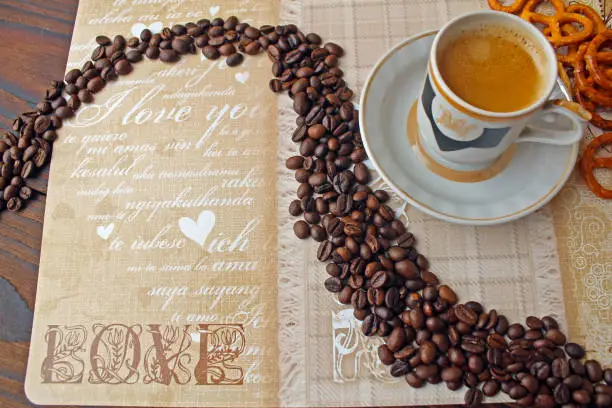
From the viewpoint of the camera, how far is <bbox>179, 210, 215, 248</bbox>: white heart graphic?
35.1 inches

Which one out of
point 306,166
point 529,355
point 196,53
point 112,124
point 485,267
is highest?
point 196,53

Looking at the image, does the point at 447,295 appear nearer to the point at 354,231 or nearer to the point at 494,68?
the point at 354,231

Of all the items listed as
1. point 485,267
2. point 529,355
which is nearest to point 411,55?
point 485,267

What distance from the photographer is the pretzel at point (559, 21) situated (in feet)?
2.93

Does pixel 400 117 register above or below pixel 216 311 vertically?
above

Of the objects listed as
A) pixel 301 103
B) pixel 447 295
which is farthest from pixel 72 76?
pixel 447 295

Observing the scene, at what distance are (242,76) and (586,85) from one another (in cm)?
60

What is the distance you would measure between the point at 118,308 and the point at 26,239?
222mm

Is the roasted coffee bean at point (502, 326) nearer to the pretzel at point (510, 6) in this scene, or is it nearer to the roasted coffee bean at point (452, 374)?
the roasted coffee bean at point (452, 374)

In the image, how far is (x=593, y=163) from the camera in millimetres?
861

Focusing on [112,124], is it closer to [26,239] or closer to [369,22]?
[26,239]

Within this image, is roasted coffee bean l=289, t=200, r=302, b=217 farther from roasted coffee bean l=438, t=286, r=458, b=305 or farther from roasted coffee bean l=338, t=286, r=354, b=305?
roasted coffee bean l=438, t=286, r=458, b=305

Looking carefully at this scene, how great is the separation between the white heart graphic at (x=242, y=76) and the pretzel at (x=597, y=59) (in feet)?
1.95

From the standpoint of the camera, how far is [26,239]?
924 millimetres
